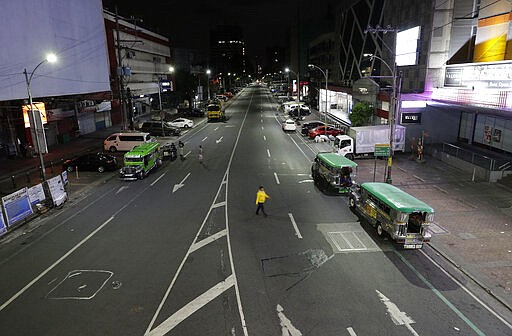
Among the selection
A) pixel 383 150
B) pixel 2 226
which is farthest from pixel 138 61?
pixel 383 150

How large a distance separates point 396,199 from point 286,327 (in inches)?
325

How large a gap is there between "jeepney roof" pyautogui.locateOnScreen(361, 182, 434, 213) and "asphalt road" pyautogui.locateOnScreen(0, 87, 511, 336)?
2090 millimetres

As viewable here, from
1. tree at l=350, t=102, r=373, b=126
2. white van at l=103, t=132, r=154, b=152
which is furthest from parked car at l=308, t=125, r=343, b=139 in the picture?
white van at l=103, t=132, r=154, b=152

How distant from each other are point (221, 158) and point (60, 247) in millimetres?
19939

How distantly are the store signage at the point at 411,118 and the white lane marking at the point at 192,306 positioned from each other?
1138 inches

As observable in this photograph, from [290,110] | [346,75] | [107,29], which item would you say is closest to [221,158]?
[107,29]

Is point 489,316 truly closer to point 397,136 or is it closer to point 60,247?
point 60,247

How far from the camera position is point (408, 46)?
38.4m

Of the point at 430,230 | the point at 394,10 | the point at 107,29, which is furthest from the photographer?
the point at 107,29

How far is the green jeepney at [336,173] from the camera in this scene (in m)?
22.7

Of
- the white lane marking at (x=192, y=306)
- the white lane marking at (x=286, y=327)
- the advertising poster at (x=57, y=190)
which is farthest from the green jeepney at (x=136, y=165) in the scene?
the white lane marking at (x=286, y=327)

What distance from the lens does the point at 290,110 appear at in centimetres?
7075

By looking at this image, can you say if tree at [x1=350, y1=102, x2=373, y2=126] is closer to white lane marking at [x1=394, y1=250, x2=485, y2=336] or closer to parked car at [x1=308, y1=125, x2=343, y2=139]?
parked car at [x1=308, y1=125, x2=343, y2=139]

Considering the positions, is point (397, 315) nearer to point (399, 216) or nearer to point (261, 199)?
point (399, 216)
